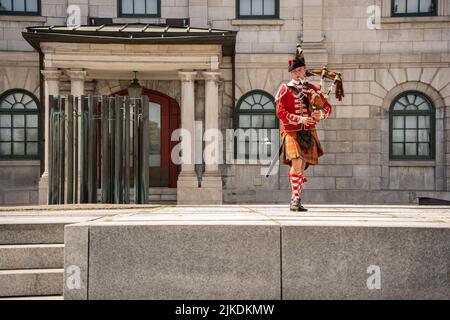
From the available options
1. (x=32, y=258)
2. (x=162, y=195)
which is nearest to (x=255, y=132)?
(x=162, y=195)

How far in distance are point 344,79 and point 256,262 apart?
13.5m

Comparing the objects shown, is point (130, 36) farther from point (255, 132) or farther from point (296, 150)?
point (296, 150)

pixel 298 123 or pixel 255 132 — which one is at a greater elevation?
pixel 255 132

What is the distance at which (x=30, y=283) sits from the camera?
5.39 m

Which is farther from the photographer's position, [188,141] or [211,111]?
[211,111]

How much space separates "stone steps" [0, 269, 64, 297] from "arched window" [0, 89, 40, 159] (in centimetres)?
1286

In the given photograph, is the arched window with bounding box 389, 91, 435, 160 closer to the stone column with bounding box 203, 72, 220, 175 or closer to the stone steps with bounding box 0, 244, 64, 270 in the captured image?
the stone column with bounding box 203, 72, 220, 175

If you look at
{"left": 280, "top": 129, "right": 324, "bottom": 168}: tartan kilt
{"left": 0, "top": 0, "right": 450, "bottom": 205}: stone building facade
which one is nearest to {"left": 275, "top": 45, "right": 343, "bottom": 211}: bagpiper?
{"left": 280, "top": 129, "right": 324, "bottom": 168}: tartan kilt

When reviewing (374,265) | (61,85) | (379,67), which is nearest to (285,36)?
(379,67)

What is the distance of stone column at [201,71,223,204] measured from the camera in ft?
51.6

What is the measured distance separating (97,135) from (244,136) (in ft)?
26.3

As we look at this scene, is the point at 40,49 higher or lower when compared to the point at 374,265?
higher

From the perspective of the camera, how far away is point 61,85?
56.1ft
